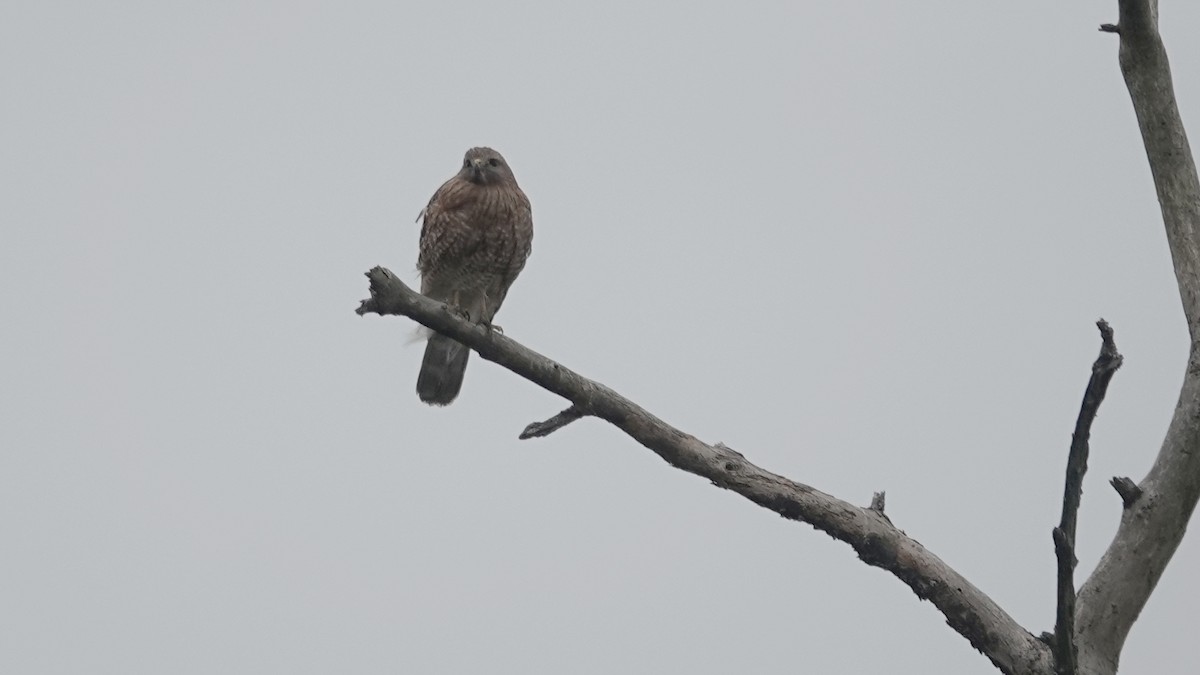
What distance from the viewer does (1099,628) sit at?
4348 mm

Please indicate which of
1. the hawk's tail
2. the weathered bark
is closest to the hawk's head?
the hawk's tail

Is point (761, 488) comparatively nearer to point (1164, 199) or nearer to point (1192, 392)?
point (1192, 392)

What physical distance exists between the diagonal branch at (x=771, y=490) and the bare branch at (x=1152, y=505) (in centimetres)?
23

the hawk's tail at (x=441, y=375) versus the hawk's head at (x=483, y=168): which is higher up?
the hawk's head at (x=483, y=168)

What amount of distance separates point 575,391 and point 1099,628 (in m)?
2.18

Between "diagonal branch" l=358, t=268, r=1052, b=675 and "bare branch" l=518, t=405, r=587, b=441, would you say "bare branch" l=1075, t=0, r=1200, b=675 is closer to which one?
"diagonal branch" l=358, t=268, r=1052, b=675

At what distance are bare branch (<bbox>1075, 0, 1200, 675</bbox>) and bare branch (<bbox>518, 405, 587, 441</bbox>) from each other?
2077 mm

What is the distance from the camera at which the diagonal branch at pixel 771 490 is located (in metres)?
4.44

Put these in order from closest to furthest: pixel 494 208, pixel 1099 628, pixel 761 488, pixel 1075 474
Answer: pixel 1075 474 → pixel 1099 628 → pixel 761 488 → pixel 494 208

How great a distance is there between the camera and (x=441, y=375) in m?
8.04

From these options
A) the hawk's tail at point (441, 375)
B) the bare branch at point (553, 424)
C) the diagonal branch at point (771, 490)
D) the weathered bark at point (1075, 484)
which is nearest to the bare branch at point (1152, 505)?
the weathered bark at point (1075, 484)

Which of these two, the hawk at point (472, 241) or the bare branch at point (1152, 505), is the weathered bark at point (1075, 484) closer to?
the bare branch at point (1152, 505)

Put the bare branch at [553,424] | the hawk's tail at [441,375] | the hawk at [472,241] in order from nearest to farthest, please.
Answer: the bare branch at [553,424]
the hawk at [472,241]
the hawk's tail at [441,375]

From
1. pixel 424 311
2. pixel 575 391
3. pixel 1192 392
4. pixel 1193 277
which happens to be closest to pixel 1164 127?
pixel 1193 277
